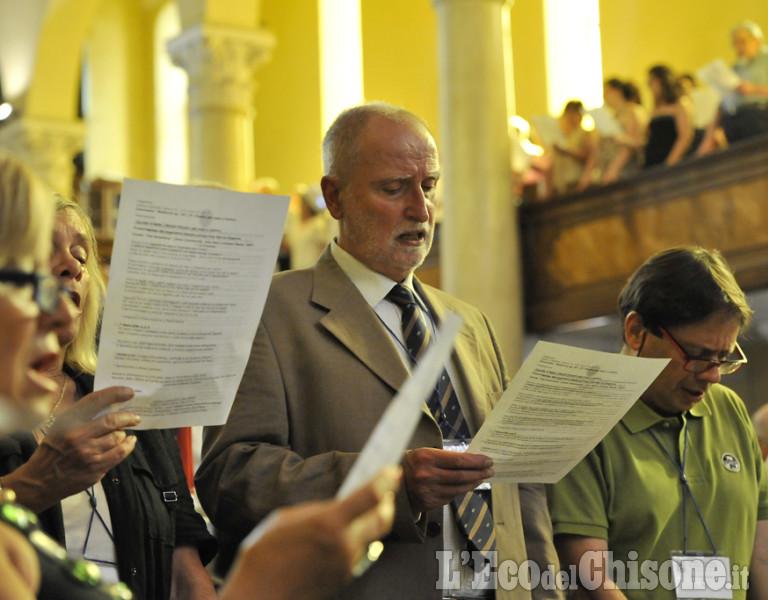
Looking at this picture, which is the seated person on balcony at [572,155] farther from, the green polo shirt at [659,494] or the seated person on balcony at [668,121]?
the green polo shirt at [659,494]

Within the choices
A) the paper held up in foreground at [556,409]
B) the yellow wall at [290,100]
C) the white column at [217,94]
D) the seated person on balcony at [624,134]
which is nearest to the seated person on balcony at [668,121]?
the seated person on balcony at [624,134]

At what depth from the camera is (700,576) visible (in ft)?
10.6

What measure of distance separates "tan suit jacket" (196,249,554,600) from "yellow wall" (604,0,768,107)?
37.4 feet

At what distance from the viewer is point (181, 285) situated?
2.69 m

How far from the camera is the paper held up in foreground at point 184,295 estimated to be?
8.61 ft

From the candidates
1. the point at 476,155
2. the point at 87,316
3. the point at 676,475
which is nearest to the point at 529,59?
the point at 476,155

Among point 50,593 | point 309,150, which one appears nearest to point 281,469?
point 50,593

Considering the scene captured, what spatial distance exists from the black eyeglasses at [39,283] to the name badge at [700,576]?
6.68 feet

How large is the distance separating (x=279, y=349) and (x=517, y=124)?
33.9 ft

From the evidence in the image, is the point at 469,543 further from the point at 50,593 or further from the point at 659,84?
the point at 659,84

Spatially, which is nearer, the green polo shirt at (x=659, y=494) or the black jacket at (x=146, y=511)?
the black jacket at (x=146, y=511)

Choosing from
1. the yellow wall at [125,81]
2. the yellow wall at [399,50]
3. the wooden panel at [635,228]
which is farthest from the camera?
the yellow wall at [125,81]

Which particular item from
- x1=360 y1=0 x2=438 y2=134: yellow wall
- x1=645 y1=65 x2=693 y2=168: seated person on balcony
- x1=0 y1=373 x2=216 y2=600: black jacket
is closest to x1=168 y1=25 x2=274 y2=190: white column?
x1=360 y1=0 x2=438 y2=134: yellow wall

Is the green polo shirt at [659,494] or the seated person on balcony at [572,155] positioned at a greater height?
the seated person on balcony at [572,155]
